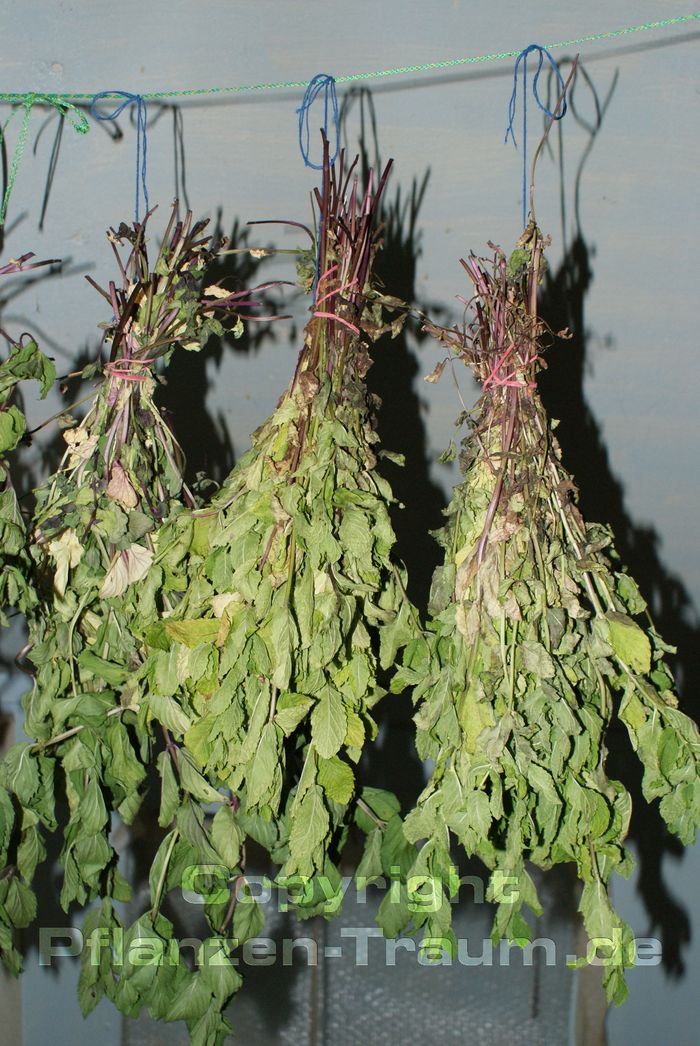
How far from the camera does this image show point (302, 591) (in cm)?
96

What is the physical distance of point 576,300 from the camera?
1413mm

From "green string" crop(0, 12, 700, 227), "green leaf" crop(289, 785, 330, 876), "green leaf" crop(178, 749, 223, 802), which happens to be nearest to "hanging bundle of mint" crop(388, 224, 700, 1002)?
"green leaf" crop(289, 785, 330, 876)

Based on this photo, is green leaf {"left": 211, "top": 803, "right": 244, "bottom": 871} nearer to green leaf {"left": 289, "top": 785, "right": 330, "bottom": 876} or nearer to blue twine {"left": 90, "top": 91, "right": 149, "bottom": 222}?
green leaf {"left": 289, "top": 785, "right": 330, "bottom": 876}

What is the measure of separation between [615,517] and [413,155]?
648 millimetres

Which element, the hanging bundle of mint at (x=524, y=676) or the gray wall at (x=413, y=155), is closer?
the hanging bundle of mint at (x=524, y=676)

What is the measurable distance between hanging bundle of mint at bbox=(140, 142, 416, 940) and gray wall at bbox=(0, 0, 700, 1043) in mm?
341

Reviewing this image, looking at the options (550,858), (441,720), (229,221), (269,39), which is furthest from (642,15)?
(550,858)

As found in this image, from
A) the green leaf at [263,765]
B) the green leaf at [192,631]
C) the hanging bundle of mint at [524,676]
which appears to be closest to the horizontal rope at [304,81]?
the hanging bundle of mint at [524,676]

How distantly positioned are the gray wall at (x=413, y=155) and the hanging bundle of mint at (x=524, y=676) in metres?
0.36

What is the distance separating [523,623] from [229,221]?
731mm

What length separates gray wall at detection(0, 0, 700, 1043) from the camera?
127 cm

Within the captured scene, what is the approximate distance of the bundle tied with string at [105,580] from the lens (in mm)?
1053

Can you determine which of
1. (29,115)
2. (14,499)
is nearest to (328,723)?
(14,499)

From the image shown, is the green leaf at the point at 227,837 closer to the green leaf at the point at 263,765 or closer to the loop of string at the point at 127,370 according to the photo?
the green leaf at the point at 263,765
